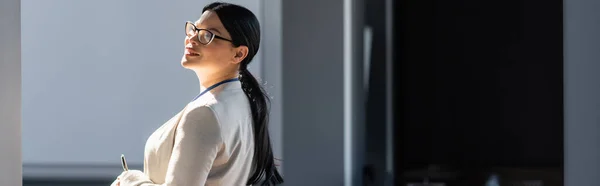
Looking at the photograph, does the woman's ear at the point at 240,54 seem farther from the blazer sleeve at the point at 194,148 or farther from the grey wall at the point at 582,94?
the grey wall at the point at 582,94

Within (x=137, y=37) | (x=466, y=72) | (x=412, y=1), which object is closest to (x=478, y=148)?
(x=466, y=72)

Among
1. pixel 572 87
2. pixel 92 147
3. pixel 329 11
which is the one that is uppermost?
pixel 329 11

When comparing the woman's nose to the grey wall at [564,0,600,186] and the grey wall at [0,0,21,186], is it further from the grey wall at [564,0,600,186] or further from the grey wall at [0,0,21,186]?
the grey wall at [564,0,600,186]

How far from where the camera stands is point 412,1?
179 inches

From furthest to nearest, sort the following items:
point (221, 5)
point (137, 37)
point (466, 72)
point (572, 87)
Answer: point (137, 37) → point (466, 72) → point (572, 87) → point (221, 5)

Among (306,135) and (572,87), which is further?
(306,135)

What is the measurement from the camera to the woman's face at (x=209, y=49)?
246 centimetres

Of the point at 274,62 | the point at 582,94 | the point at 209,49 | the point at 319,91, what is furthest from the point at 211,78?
the point at 274,62

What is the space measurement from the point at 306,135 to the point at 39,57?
116 inches

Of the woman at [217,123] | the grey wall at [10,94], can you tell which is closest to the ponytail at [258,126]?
the woman at [217,123]

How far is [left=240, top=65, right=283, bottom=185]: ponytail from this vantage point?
2.54 metres

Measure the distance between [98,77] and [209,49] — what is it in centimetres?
486

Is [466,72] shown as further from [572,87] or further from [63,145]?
[63,145]

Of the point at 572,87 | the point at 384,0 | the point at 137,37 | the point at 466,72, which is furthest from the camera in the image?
the point at 137,37
